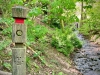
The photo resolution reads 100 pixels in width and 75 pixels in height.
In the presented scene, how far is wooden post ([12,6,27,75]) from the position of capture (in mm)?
3434

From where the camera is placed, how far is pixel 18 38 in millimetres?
3479

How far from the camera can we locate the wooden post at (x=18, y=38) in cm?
343

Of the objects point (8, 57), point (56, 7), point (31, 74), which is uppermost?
point (56, 7)

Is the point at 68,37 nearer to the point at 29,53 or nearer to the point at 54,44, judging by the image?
the point at 54,44

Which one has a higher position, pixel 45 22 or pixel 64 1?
pixel 64 1

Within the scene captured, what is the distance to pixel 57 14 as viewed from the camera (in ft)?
40.7

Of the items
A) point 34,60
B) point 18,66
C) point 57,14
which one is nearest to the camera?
point 18,66

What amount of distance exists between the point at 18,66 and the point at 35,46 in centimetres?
439

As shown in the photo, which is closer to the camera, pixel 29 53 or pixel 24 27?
pixel 24 27

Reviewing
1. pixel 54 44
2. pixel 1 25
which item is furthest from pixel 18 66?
pixel 54 44

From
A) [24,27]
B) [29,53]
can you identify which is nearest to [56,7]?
[29,53]

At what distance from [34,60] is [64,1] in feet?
19.2

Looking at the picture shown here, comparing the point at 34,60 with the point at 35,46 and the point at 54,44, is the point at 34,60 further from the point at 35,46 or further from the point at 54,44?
the point at 54,44

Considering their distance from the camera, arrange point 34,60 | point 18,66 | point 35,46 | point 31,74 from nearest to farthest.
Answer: point 18,66
point 31,74
point 34,60
point 35,46
